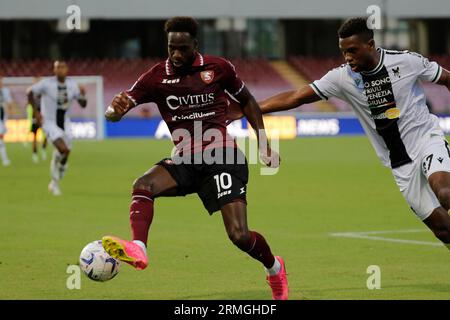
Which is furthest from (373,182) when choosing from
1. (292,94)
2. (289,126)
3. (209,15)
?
(209,15)

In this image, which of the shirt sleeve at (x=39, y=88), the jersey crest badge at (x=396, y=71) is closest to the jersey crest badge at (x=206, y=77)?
the jersey crest badge at (x=396, y=71)

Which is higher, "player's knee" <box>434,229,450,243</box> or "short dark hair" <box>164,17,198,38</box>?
"short dark hair" <box>164,17,198,38</box>

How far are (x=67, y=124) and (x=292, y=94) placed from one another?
12.9 metres

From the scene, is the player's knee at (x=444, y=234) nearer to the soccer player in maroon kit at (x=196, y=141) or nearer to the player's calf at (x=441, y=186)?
the player's calf at (x=441, y=186)

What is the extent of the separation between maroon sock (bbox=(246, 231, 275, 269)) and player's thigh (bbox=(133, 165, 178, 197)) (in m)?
0.81

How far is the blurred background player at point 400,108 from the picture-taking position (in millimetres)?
9273

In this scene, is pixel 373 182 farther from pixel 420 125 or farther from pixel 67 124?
pixel 420 125

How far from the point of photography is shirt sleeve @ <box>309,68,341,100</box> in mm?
A: 9672

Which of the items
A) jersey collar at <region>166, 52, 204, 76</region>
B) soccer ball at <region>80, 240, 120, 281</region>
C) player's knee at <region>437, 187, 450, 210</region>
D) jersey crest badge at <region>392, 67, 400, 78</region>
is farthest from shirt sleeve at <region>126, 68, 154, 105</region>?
player's knee at <region>437, 187, 450, 210</region>

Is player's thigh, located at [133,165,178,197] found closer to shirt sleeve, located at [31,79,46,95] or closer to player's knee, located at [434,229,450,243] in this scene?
player's knee, located at [434,229,450,243]

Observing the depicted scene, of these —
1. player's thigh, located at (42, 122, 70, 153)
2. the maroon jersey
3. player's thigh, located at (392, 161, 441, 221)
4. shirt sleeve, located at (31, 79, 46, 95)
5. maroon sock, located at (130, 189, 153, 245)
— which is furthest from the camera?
shirt sleeve, located at (31, 79, 46, 95)

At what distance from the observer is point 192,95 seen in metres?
9.26

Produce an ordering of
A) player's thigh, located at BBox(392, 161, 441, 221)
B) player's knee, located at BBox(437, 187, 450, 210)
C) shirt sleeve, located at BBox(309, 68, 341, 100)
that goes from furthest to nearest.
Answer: shirt sleeve, located at BBox(309, 68, 341, 100) < player's thigh, located at BBox(392, 161, 441, 221) < player's knee, located at BBox(437, 187, 450, 210)
